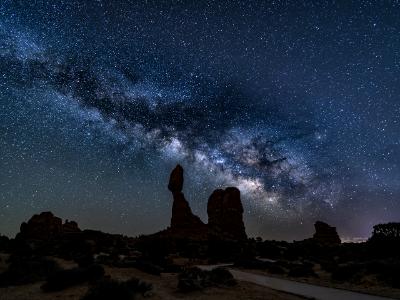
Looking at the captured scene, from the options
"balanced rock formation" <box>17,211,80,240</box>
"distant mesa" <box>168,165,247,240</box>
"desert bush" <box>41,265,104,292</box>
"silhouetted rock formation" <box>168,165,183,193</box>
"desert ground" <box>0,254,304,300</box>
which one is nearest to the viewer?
"desert ground" <box>0,254,304,300</box>

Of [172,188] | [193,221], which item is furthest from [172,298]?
[172,188]

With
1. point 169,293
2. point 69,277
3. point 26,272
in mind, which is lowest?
point 169,293

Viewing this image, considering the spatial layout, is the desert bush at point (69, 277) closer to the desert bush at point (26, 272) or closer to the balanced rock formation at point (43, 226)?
the desert bush at point (26, 272)

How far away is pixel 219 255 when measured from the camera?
4453cm

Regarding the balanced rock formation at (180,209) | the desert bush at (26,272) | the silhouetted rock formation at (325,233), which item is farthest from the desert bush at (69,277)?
the silhouetted rock formation at (325,233)

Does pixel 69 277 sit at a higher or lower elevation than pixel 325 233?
lower

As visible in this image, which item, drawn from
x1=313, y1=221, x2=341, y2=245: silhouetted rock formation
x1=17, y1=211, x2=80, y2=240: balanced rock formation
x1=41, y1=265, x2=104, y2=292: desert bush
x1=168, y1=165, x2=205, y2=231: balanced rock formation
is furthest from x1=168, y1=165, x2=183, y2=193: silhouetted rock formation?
x1=41, y1=265, x2=104, y2=292: desert bush

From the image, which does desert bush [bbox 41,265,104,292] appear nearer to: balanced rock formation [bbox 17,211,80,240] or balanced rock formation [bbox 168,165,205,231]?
balanced rock formation [bbox 17,211,80,240]

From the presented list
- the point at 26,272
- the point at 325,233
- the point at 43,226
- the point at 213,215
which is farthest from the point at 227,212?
the point at 26,272

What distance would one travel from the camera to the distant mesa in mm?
77500

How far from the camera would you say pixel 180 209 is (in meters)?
81.9

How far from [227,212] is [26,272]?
72753 mm

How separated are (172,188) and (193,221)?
11417mm

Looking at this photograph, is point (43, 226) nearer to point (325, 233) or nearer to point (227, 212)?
point (227, 212)
